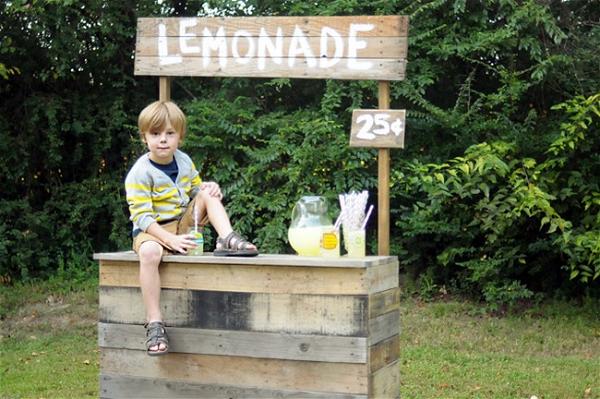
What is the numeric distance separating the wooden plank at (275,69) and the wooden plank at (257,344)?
1.33m

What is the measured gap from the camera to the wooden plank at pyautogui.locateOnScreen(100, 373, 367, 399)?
399 centimetres

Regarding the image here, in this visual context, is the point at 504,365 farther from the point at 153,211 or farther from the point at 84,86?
the point at 84,86

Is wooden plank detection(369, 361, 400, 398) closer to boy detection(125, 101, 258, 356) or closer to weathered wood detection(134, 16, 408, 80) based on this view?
boy detection(125, 101, 258, 356)

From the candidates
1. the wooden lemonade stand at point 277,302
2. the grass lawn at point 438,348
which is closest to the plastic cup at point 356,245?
the wooden lemonade stand at point 277,302

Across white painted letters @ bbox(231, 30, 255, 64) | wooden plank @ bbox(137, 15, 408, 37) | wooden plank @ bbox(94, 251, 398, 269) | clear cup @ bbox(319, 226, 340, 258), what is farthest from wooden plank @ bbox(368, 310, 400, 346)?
white painted letters @ bbox(231, 30, 255, 64)

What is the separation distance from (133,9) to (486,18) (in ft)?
11.2

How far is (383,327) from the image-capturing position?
410 centimetres

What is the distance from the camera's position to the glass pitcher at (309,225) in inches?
171

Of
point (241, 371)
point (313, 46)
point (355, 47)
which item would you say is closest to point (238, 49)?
point (313, 46)

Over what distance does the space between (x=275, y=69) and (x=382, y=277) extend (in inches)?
49.1

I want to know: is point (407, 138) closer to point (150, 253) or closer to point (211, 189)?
point (211, 189)

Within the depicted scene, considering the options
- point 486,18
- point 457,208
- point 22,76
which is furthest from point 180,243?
point 22,76

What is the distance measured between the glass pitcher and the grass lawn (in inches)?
68.0

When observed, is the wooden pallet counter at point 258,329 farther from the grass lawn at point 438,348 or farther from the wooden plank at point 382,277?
the grass lawn at point 438,348
